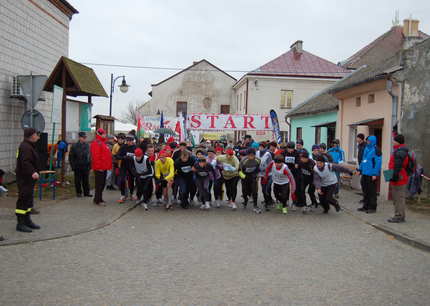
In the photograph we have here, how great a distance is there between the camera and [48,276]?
5.75m

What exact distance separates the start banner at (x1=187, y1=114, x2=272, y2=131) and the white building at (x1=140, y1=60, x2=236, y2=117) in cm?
2968

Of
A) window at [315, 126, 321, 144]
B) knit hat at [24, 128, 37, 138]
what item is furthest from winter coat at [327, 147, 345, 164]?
window at [315, 126, 321, 144]

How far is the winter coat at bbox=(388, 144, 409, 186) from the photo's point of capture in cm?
969

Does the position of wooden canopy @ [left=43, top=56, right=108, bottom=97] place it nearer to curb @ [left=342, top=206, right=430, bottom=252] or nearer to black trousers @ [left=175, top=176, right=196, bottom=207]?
black trousers @ [left=175, top=176, right=196, bottom=207]

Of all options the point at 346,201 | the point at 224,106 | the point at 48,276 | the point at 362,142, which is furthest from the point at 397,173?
the point at 224,106

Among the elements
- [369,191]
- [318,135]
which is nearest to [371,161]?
[369,191]

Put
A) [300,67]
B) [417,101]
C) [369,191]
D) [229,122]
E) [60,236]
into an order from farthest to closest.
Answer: [300,67] < [229,122] < [417,101] < [369,191] < [60,236]

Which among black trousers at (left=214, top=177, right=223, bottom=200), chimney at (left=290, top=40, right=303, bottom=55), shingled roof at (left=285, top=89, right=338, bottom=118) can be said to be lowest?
black trousers at (left=214, top=177, right=223, bottom=200)

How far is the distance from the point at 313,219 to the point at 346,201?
350cm

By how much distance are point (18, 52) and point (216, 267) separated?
1267 cm

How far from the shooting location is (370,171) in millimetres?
11320

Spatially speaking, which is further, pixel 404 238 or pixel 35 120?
pixel 35 120

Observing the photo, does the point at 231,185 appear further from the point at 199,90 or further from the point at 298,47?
the point at 199,90

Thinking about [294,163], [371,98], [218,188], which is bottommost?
[218,188]
